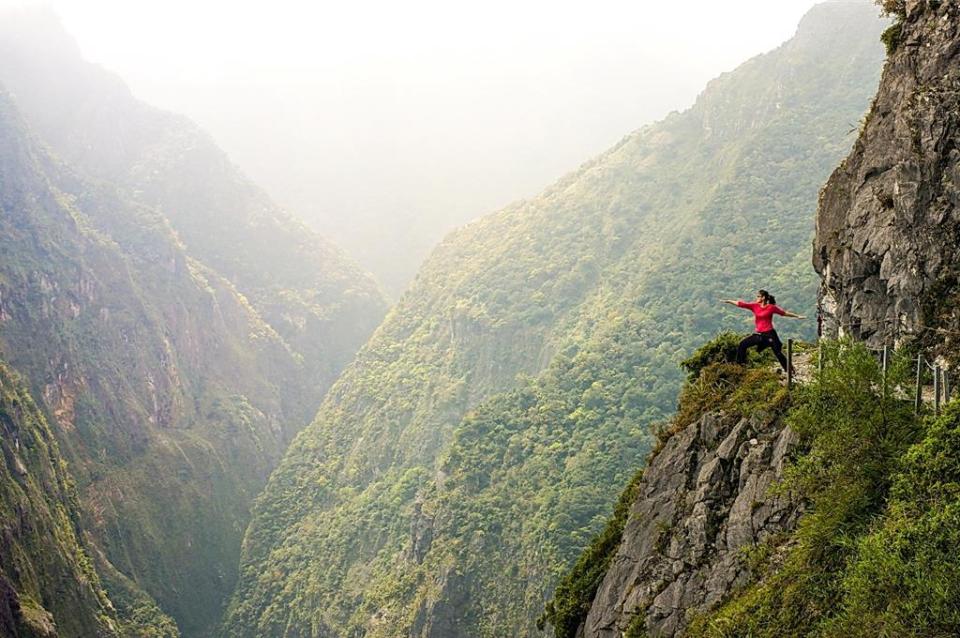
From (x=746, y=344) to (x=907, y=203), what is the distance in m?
4.41

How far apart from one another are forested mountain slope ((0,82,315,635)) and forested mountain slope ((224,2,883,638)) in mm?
9351

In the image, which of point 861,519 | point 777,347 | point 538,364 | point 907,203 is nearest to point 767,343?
point 777,347

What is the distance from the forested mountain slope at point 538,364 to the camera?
230 ft

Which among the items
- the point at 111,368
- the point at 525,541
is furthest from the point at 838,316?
the point at 111,368

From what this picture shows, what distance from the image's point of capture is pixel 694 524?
19.5 meters

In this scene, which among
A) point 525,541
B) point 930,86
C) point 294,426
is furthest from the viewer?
point 294,426

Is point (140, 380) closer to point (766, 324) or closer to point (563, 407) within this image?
point (563, 407)

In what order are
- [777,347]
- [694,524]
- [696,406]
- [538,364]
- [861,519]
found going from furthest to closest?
[538,364] → [696,406] → [777,347] → [694,524] → [861,519]

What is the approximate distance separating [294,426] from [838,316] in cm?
15993

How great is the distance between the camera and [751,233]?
267ft

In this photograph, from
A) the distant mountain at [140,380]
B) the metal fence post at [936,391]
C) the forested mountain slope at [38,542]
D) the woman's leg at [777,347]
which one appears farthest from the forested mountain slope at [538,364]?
the metal fence post at [936,391]

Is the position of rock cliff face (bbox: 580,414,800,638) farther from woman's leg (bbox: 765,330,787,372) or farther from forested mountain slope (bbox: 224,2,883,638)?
forested mountain slope (bbox: 224,2,883,638)

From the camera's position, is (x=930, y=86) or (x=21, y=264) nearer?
(x=930, y=86)

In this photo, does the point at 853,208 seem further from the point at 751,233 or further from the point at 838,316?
the point at 751,233
